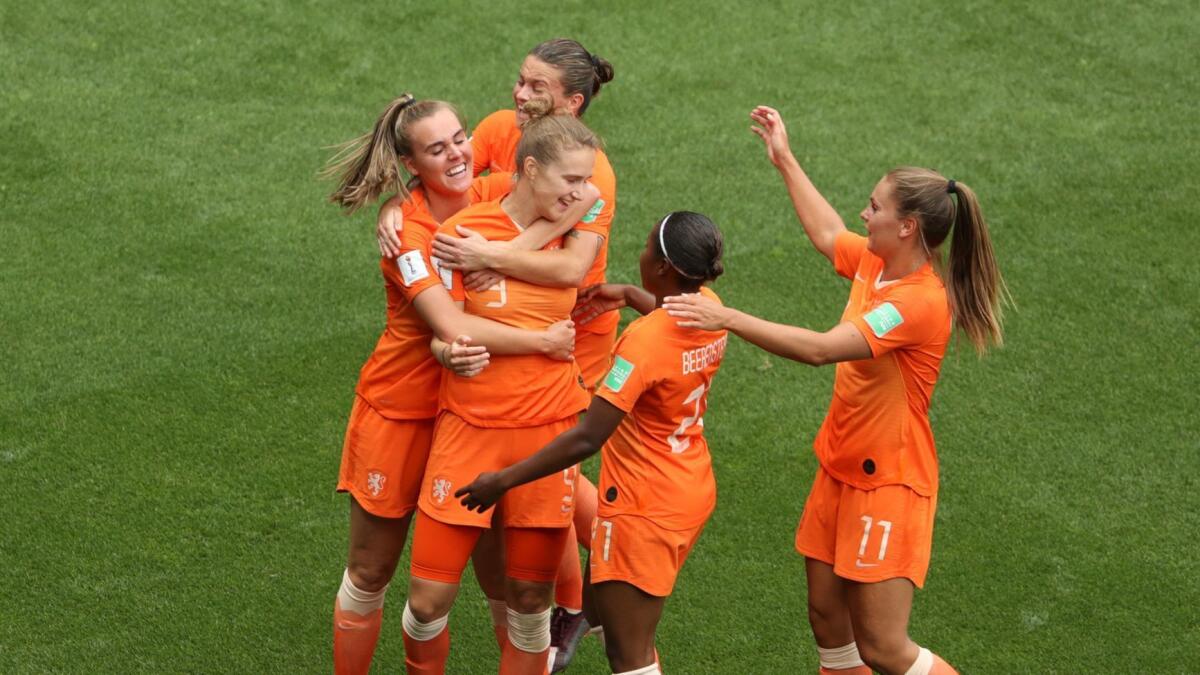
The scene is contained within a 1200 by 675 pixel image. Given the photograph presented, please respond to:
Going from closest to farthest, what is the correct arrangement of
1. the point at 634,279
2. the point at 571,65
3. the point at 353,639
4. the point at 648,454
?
1. the point at 648,454
2. the point at 353,639
3. the point at 571,65
4. the point at 634,279

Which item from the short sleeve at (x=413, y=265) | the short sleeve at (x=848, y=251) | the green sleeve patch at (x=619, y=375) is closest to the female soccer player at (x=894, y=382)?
the short sleeve at (x=848, y=251)

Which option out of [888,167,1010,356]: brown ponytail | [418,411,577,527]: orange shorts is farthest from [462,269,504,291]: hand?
[888,167,1010,356]: brown ponytail

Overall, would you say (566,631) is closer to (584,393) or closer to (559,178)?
(584,393)

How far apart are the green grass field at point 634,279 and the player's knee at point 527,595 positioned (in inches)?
36.7

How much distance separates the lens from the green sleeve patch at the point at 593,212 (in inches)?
189

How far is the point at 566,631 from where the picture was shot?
564cm

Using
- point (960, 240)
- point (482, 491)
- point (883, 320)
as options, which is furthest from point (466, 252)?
point (960, 240)

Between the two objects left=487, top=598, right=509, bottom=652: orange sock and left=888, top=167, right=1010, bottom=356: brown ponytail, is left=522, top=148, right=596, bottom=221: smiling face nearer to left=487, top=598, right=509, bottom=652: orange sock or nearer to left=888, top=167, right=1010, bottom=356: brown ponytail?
left=888, top=167, right=1010, bottom=356: brown ponytail

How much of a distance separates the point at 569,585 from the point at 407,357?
1.26m

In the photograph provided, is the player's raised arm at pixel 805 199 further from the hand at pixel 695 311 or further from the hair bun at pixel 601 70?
the hand at pixel 695 311

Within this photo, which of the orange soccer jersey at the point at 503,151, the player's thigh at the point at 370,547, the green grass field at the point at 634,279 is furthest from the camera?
the green grass field at the point at 634,279

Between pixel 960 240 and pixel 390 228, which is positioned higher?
pixel 960 240

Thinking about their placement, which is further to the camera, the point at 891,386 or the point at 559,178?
the point at 891,386

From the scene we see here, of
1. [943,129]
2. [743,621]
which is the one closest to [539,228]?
[743,621]
